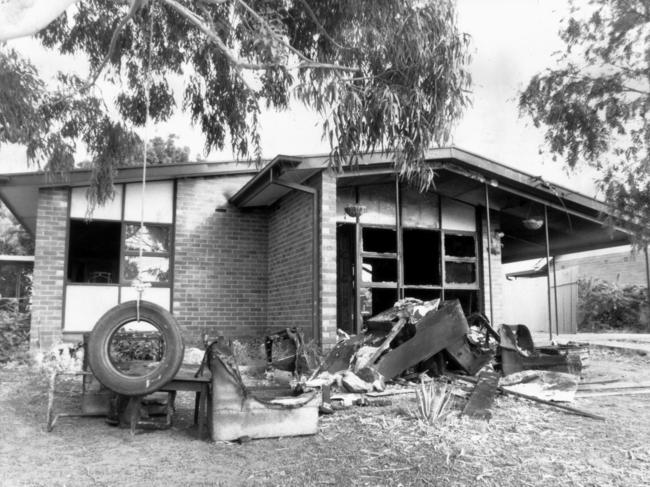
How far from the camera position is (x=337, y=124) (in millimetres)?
6301

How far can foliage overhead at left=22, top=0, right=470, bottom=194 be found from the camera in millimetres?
6160

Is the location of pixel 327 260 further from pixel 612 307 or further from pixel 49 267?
pixel 612 307

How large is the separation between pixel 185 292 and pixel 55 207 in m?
2.91

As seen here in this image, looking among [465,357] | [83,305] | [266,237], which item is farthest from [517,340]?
[83,305]

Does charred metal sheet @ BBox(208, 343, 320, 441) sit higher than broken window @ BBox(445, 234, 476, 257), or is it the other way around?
broken window @ BBox(445, 234, 476, 257)

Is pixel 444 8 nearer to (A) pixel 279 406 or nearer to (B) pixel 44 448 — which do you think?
(A) pixel 279 406

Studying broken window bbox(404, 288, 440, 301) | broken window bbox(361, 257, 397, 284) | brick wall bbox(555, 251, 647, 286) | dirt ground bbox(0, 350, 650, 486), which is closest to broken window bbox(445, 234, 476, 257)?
broken window bbox(404, 288, 440, 301)

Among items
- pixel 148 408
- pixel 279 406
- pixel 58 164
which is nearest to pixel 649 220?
pixel 279 406

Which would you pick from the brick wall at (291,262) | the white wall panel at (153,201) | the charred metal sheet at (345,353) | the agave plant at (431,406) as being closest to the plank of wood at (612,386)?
the charred metal sheet at (345,353)

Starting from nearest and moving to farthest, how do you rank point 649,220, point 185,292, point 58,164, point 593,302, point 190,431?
1. point 190,431
2. point 58,164
3. point 649,220
4. point 185,292
5. point 593,302

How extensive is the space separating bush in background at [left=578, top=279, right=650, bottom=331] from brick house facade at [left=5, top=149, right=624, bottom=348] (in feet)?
34.9

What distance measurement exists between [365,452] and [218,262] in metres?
7.74

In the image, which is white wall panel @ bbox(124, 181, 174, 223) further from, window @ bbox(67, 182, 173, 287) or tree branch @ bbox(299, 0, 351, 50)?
tree branch @ bbox(299, 0, 351, 50)

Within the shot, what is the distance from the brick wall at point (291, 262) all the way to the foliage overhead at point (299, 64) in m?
2.83
